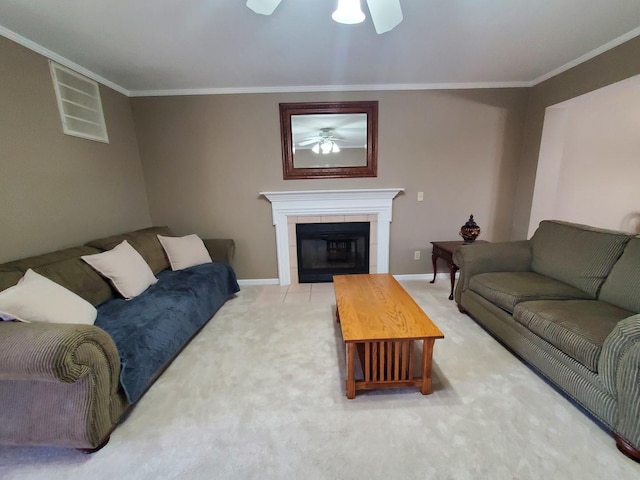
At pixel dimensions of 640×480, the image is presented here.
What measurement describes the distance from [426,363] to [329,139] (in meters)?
2.59

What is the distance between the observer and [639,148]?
346cm

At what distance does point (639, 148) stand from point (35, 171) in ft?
21.5

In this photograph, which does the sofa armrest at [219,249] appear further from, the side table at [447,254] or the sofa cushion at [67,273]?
the side table at [447,254]

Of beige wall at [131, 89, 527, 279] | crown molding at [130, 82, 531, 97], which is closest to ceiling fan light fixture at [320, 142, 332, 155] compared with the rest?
beige wall at [131, 89, 527, 279]

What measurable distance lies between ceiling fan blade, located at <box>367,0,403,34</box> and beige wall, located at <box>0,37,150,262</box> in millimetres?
2551

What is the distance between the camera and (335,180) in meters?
3.32

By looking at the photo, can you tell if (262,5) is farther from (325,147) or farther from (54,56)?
(54,56)

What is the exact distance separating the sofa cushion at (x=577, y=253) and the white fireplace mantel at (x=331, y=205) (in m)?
1.50

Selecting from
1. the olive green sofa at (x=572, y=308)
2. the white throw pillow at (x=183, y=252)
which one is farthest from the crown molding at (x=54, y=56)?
the olive green sofa at (x=572, y=308)

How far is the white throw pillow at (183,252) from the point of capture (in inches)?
110

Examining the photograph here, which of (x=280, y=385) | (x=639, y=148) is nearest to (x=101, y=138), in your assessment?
(x=280, y=385)

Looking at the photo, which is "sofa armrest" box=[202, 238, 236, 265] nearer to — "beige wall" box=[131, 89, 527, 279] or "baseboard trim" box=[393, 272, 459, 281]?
"beige wall" box=[131, 89, 527, 279]

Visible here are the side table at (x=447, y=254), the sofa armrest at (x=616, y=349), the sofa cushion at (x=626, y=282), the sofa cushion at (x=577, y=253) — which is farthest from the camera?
the side table at (x=447, y=254)

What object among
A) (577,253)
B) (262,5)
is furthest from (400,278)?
(262,5)
